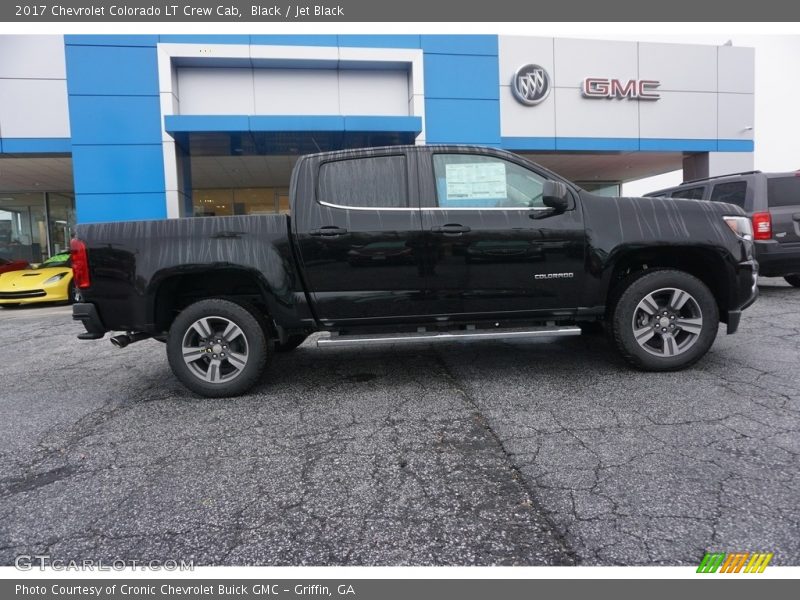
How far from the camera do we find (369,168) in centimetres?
408

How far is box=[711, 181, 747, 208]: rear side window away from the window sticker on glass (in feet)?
18.0

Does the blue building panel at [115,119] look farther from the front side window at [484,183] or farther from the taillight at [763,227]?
the taillight at [763,227]

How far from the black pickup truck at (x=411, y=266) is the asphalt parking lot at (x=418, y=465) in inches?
18.4

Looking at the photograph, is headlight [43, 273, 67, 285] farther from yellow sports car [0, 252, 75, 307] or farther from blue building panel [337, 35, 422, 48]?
blue building panel [337, 35, 422, 48]

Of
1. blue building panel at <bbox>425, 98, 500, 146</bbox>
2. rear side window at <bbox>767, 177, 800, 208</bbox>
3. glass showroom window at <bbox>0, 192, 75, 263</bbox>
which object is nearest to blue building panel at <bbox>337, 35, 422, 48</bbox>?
blue building panel at <bbox>425, 98, 500, 146</bbox>

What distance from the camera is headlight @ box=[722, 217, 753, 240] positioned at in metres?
4.11

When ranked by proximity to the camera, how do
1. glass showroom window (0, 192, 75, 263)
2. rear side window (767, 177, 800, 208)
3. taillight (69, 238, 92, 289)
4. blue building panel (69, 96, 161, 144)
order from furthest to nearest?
glass showroom window (0, 192, 75, 263)
blue building panel (69, 96, 161, 144)
rear side window (767, 177, 800, 208)
taillight (69, 238, 92, 289)

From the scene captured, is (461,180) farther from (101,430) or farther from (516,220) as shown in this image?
(101,430)

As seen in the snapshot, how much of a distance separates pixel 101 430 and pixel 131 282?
3.71ft

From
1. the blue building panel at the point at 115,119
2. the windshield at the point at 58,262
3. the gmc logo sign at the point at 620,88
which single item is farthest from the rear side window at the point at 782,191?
the windshield at the point at 58,262

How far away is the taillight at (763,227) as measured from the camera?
23.8 feet

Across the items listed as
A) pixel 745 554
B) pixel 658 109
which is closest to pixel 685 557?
pixel 745 554

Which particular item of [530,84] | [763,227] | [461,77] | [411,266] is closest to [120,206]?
[461,77]

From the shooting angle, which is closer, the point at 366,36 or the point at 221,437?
the point at 221,437
